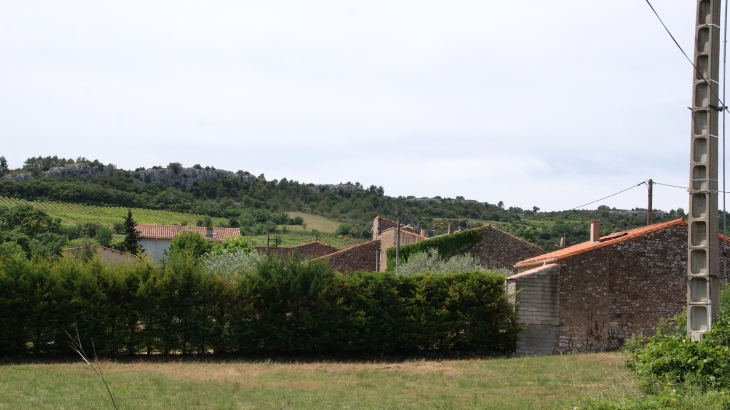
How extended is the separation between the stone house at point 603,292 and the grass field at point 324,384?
1.98 metres

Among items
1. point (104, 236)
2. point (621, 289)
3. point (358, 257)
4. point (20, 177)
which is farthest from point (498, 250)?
point (20, 177)

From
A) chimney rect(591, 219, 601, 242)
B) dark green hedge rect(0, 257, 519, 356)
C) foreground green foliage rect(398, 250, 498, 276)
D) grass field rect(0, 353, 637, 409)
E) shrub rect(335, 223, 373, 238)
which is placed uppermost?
shrub rect(335, 223, 373, 238)

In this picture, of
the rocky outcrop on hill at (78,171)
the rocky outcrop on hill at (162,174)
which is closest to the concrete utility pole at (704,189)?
the rocky outcrop on hill at (162,174)

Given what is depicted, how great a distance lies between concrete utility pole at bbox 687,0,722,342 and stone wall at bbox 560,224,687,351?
1354cm

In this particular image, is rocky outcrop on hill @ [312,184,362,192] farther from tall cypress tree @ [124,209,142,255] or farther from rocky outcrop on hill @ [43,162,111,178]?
tall cypress tree @ [124,209,142,255]

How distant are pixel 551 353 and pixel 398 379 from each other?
25.2 feet

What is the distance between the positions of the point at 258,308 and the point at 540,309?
9.67 m

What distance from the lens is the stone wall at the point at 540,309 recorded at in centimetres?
2250

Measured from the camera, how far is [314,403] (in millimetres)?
13172

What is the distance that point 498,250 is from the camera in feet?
121

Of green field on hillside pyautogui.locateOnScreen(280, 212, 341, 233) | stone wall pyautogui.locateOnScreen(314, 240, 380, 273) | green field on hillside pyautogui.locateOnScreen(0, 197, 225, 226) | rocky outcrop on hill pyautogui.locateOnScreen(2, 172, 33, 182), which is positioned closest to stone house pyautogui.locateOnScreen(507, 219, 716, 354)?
stone wall pyautogui.locateOnScreen(314, 240, 380, 273)

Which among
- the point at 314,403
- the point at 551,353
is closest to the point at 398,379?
the point at 314,403

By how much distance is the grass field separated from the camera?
13.0m

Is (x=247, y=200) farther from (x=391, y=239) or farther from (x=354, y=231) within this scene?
(x=391, y=239)
